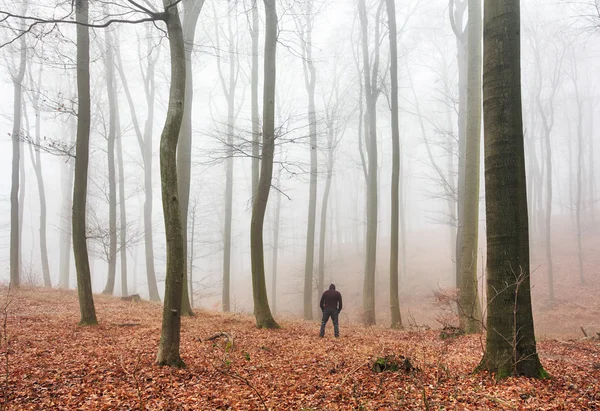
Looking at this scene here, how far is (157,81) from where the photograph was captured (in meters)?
21.8

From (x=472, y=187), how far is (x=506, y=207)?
5.95 meters

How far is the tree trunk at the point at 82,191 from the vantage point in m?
8.83

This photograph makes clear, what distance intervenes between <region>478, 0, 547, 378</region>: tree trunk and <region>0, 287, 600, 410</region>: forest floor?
0.89ft

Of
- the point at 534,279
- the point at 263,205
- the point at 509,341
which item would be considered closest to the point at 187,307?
the point at 263,205

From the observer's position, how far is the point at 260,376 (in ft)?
18.9

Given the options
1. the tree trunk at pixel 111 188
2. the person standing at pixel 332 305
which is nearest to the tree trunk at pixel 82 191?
the person standing at pixel 332 305

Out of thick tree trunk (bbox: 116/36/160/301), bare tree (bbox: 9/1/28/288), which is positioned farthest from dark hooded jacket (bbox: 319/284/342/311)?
bare tree (bbox: 9/1/28/288)

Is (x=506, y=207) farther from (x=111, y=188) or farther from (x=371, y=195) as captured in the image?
(x=111, y=188)

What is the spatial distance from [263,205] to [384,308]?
586 inches

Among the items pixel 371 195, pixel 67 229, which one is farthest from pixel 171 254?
pixel 67 229

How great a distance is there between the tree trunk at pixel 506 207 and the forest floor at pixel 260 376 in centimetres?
27

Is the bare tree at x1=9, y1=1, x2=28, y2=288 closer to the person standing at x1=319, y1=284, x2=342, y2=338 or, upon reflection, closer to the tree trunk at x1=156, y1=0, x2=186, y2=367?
the tree trunk at x1=156, y1=0, x2=186, y2=367

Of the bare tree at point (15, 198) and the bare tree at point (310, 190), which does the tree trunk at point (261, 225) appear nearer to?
the bare tree at point (310, 190)

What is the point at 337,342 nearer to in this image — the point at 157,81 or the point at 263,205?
the point at 263,205
